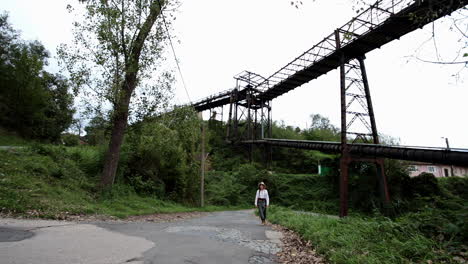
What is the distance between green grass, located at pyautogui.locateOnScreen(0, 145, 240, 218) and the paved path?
58.1 inches

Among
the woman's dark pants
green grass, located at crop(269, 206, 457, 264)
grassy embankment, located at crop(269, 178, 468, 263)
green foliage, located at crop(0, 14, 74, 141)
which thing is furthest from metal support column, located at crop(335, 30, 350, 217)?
green foliage, located at crop(0, 14, 74, 141)

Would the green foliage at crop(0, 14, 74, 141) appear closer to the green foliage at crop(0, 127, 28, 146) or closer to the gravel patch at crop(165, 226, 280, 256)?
the green foliage at crop(0, 127, 28, 146)

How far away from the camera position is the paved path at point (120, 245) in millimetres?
3910

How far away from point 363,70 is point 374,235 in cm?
1258

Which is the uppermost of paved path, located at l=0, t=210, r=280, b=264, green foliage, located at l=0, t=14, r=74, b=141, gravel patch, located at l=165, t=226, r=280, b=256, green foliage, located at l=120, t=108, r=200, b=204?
green foliage, located at l=0, t=14, r=74, b=141

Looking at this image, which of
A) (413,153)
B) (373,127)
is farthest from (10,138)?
(413,153)

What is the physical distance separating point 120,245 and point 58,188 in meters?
6.39

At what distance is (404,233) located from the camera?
4.46m

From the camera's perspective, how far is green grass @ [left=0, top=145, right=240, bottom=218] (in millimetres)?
7501

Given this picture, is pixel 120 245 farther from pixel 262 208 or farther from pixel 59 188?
pixel 59 188

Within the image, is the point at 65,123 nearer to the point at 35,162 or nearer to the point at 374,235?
the point at 35,162

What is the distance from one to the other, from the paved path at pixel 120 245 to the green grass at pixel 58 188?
4.84ft

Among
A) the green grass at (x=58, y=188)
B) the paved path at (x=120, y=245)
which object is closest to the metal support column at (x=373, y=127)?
the paved path at (x=120, y=245)

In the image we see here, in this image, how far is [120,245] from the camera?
4.75 meters
